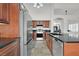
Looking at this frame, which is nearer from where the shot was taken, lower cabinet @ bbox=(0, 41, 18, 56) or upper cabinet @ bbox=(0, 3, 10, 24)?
lower cabinet @ bbox=(0, 41, 18, 56)

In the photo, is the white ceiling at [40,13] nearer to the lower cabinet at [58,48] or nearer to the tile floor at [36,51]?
the tile floor at [36,51]

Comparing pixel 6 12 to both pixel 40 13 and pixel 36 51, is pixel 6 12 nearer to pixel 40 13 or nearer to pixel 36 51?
pixel 36 51

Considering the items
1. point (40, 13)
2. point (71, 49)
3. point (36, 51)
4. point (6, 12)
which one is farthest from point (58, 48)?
point (40, 13)

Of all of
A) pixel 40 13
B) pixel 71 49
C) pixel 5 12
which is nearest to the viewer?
pixel 71 49

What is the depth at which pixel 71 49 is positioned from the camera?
94.4 inches

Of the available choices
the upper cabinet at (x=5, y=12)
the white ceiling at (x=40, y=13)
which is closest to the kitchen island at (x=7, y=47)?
the upper cabinet at (x=5, y=12)

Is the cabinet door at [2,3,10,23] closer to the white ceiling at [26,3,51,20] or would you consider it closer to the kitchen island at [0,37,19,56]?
the kitchen island at [0,37,19,56]

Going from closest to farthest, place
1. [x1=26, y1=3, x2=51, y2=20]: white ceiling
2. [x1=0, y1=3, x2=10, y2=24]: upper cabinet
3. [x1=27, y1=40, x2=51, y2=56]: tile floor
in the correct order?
[x1=0, y1=3, x2=10, y2=24]: upper cabinet
[x1=27, y1=40, x2=51, y2=56]: tile floor
[x1=26, y1=3, x2=51, y2=20]: white ceiling

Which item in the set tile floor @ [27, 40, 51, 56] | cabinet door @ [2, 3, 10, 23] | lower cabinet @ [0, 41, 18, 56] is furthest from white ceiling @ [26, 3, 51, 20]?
lower cabinet @ [0, 41, 18, 56]

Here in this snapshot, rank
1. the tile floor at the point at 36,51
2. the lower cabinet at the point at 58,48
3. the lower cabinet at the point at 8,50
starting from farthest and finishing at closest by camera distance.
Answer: the tile floor at the point at 36,51
the lower cabinet at the point at 58,48
the lower cabinet at the point at 8,50

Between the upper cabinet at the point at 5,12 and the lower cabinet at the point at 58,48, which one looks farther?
the upper cabinet at the point at 5,12

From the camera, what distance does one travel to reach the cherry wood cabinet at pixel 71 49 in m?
2.39

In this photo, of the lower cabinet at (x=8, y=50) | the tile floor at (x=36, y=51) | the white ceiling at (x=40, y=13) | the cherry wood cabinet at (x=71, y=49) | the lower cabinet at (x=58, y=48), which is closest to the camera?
the lower cabinet at (x=8, y=50)

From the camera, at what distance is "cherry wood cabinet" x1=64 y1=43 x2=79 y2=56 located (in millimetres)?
2387
